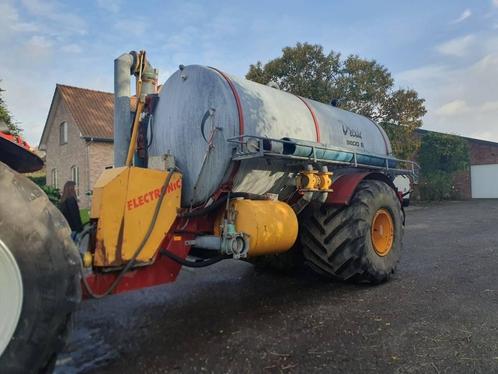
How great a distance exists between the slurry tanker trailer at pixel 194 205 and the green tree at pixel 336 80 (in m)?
11.9

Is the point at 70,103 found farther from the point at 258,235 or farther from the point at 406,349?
the point at 406,349

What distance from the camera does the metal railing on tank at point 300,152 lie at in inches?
170

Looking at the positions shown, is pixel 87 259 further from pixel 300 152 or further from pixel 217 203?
pixel 300 152

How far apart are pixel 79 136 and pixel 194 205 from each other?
18.9 metres

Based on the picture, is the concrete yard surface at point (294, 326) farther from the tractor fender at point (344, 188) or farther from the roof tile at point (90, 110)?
the roof tile at point (90, 110)

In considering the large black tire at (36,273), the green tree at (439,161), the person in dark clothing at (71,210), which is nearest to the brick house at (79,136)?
the person in dark clothing at (71,210)

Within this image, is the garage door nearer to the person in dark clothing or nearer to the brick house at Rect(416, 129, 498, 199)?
the brick house at Rect(416, 129, 498, 199)

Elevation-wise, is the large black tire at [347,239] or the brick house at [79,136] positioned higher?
the brick house at [79,136]

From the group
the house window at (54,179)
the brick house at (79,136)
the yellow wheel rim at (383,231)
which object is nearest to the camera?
the yellow wheel rim at (383,231)

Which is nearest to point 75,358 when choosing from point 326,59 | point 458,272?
point 458,272

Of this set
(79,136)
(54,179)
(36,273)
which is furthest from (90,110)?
(36,273)

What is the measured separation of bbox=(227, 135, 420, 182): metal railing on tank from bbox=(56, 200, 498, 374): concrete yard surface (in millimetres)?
1623

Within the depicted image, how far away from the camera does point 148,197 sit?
395 centimetres

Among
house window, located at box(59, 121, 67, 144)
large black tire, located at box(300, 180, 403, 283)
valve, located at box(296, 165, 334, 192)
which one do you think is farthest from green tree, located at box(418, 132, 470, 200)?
valve, located at box(296, 165, 334, 192)
